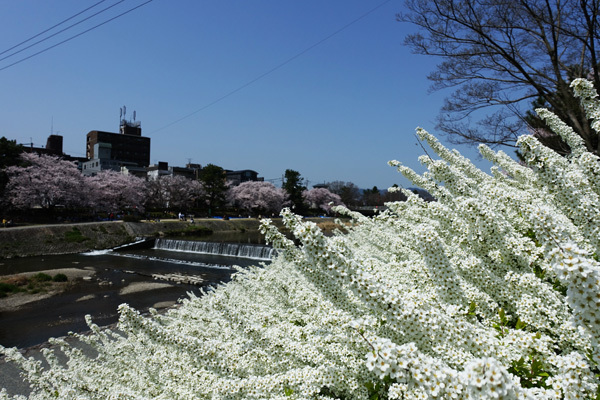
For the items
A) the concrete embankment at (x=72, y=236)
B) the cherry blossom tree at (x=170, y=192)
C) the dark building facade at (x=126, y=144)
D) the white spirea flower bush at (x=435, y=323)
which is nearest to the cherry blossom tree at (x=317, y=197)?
the cherry blossom tree at (x=170, y=192)

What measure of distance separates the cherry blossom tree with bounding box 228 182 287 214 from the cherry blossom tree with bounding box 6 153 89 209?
2833cm

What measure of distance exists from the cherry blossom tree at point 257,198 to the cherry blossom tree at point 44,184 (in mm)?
28325

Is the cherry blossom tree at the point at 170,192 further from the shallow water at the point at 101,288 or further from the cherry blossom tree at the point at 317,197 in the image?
the cherry blossom tree at the point at 317,197

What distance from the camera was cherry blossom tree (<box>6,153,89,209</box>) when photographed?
36062mm

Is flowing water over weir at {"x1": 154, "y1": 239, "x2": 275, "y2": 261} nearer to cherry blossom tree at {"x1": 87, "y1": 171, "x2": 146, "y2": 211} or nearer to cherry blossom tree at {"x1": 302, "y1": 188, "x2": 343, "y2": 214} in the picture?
cherry blossom tree at {"x1": 87, "y1": 171, "x2": 146, "y2": 211}

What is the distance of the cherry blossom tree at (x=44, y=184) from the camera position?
36.1 metres

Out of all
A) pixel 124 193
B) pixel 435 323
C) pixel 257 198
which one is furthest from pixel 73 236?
pixel 257 198

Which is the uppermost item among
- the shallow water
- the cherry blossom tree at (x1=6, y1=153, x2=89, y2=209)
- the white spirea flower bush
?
the cherry blossom tree at (x1=6, y1=153, x2=89, y2=209)

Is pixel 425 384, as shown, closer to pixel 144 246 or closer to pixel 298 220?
pixel 298 220

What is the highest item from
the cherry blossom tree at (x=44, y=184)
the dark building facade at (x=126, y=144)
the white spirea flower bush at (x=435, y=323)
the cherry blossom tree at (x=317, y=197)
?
the dark building facade at (x=126, y=144)

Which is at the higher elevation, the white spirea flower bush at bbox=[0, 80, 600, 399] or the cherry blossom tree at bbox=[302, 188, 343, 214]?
the cherry blossom tree at bbox=[302, 188, 343, 214]

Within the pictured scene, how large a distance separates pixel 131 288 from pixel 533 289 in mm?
19533

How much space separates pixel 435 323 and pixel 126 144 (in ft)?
382

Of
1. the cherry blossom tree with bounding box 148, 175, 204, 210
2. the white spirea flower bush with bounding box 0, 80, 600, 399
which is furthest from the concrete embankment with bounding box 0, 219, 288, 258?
the white spirea flower bush with bounding box 0, 80, 600, 399
